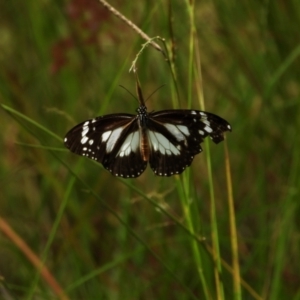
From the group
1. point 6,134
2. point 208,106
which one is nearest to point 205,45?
point 208,106

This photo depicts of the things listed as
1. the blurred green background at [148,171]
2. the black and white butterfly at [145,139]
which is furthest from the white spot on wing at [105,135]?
the blurred green background at [148,171]

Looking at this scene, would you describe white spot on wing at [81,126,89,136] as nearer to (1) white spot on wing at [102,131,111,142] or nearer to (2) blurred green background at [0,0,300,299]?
(1) white spot on wing at [102,131,111,142]

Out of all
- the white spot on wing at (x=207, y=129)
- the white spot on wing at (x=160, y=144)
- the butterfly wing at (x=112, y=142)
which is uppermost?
the white spot on wing at (x=207, y=129)

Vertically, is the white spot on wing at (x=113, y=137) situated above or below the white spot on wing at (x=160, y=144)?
below

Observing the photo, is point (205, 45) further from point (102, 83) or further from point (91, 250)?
point (91, 250)

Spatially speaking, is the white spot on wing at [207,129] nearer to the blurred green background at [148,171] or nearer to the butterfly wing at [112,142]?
the butterfly wing at [112,142]

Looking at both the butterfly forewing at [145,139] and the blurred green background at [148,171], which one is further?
the blurred green background at [148,171]

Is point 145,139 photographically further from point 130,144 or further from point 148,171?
point 148,171

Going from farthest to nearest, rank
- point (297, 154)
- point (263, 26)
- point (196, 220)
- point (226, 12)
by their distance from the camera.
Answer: point (226, 12) < point (263, 26) < point (297, 154) < point (196, 220)
